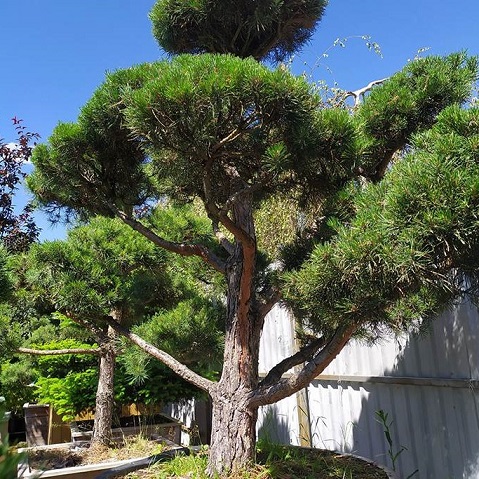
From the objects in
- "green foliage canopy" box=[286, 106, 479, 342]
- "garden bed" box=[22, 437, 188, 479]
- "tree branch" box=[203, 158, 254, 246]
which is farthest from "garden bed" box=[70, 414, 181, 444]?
"green foliage canopy" box=[286, 106, 479, 342]

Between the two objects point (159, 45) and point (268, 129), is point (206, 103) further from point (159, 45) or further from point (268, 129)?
point (159, 45)

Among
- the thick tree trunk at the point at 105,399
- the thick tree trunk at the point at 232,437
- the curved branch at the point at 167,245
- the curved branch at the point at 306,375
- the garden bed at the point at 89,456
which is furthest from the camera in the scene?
the thick tree trunk at the point at 105,399

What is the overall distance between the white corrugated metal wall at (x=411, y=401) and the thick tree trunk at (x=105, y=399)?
1.24 metres

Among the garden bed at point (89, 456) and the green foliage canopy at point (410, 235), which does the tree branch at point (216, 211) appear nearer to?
the green foliage canopy at point (410, 235)

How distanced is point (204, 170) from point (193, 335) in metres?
1.04

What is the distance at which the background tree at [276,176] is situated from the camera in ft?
4.15

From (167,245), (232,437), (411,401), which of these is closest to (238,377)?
(232,437)

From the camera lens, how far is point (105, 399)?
11.0 ft

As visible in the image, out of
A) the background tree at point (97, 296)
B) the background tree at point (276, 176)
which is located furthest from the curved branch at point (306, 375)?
the background tree at point (97, 296)

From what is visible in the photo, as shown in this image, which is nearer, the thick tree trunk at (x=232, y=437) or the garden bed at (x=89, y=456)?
the thick tree trunk at (x=232, y=437)

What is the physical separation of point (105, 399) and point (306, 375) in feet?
6.63

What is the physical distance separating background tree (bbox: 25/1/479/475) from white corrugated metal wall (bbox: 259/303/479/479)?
19.6 inches

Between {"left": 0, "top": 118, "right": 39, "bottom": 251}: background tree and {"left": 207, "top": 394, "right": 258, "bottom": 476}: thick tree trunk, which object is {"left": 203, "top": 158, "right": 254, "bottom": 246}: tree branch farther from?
{"left": 0, "top": 118, "right": 39, "bottom": 251}: background tree

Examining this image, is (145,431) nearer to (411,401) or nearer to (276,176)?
(411,401)
